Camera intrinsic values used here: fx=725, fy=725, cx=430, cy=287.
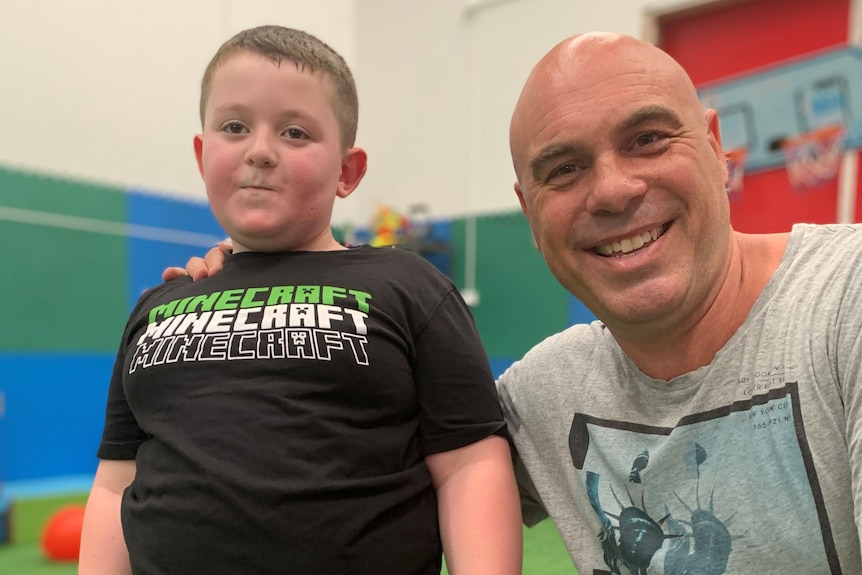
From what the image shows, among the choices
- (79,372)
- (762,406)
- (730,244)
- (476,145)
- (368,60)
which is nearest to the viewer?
(762,406)

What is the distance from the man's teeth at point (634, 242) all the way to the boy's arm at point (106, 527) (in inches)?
27.9

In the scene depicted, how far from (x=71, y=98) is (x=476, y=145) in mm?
2074

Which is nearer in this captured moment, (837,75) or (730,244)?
(730,244)

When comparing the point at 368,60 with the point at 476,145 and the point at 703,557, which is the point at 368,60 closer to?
the point at 476,145

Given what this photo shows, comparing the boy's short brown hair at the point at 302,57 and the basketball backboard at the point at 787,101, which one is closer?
the boy's short brown hair at the point at 302,57

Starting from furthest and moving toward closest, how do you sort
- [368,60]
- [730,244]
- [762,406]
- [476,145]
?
1. [368,60]
2. [476,145]
3. [730,244]
4. [762,406]

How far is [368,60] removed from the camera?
465 centimetres

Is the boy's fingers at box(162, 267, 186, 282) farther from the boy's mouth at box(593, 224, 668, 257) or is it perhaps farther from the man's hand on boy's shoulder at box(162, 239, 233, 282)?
the boy's mouth at box(593, 224, 668, 257)

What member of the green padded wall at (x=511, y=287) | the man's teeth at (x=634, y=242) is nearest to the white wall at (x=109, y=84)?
the green padded wall at (x=511, y=287)

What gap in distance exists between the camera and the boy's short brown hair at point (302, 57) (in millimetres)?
973

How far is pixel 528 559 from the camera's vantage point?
6.81ft

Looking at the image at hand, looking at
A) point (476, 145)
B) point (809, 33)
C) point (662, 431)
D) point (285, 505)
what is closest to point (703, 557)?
point (662, 431)

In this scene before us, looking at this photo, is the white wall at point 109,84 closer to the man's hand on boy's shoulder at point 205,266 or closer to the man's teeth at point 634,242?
the man's hand on boy's shoulder at point 205,266

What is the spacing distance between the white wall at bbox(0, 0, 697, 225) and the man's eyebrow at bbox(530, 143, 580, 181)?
268 cm
